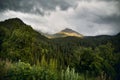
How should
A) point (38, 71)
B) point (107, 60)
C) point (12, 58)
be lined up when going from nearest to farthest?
point (38, 71) → point (12, 58) → point (107, 60)

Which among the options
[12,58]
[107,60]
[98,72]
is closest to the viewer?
[12,58]

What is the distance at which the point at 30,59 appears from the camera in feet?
303

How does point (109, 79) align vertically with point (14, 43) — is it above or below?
below

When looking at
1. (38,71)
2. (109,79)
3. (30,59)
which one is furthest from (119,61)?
(38,71)

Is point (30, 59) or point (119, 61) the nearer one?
point (30, 59)

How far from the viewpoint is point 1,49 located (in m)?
96.4

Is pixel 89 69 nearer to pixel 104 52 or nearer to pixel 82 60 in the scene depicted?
pixel 82 60

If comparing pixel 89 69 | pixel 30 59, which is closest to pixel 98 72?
pixel 89 69

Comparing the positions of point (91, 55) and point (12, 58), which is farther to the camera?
point (91, 55)

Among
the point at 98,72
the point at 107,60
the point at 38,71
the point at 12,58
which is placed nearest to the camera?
the point at 38,71

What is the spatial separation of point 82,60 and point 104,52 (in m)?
14.7

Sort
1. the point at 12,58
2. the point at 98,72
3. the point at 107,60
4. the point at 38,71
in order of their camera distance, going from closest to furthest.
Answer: the point at 38,71 < the point at 12,58 < the point at 98,72 < the point at 107,60

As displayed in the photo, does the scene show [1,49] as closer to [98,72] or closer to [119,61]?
[98,72]

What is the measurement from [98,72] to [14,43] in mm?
26055
